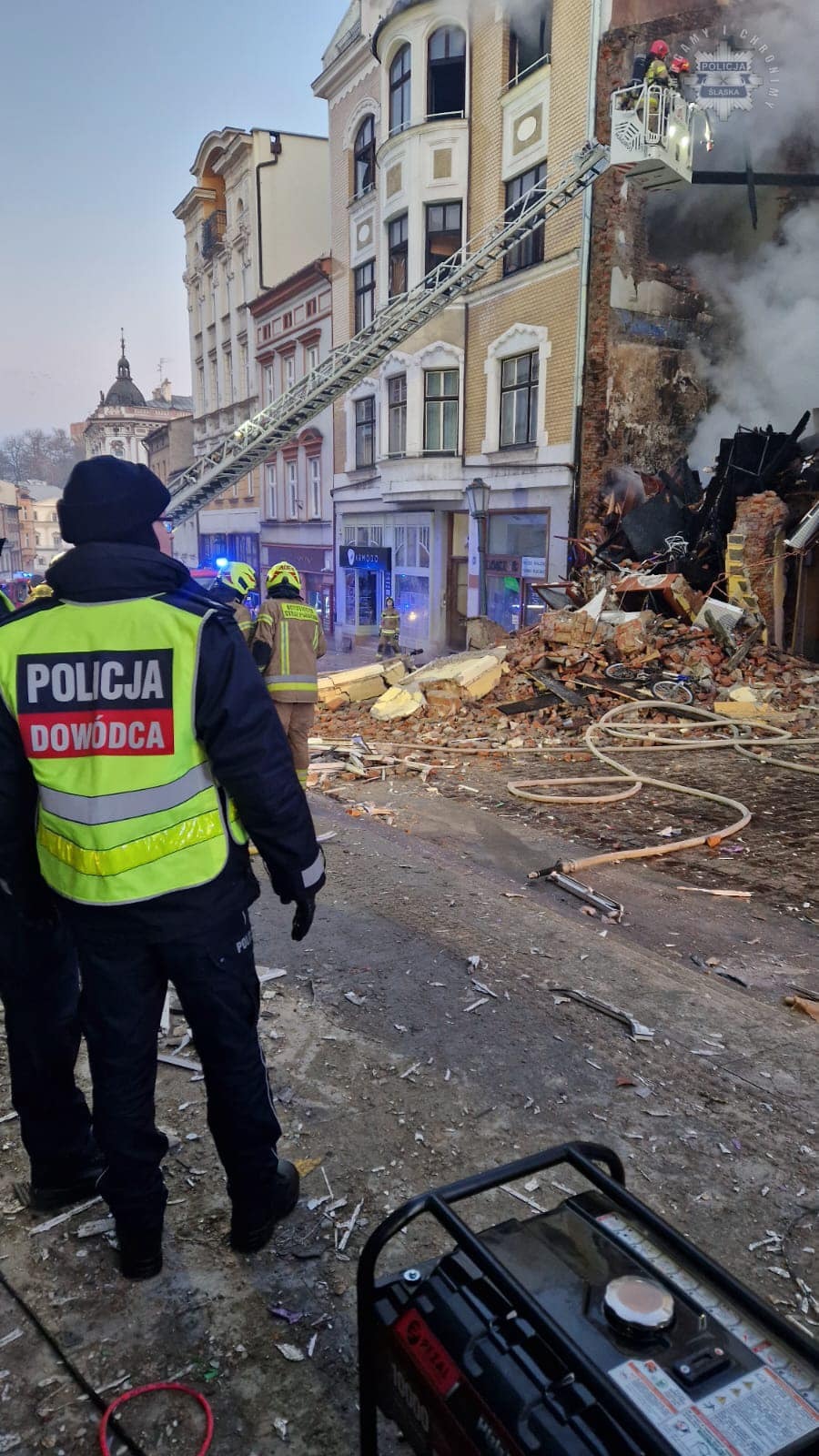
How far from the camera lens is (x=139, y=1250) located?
2.42 meters

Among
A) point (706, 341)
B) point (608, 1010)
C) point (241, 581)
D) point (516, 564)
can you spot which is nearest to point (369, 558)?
point (516, 564)

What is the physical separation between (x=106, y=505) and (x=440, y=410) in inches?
699

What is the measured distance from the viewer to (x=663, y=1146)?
3.02m

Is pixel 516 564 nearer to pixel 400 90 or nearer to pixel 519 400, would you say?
pixel 519 400

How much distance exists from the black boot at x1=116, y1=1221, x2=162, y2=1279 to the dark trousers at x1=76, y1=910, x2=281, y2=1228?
0.03 metres

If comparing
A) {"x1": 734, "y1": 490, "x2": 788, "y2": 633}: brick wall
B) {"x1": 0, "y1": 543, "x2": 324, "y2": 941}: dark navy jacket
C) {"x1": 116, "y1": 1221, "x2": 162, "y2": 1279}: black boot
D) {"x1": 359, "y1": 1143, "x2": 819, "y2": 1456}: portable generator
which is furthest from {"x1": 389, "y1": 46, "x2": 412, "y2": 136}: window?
{"x1": 359, "y1": 1143, "x2": 819, "y2": 1456}: portable generator

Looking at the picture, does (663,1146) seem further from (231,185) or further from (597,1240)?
(231,185)

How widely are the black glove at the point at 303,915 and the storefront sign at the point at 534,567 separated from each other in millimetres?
14144

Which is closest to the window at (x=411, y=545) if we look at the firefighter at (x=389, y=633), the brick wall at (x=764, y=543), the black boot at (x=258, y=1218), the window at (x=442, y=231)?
the firefighter at (x=389, y=633)

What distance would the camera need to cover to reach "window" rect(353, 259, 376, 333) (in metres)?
20.9

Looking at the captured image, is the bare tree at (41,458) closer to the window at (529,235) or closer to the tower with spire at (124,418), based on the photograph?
the tower with spire at (124,418)

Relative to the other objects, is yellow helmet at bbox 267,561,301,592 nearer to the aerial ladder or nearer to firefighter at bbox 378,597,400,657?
the aerial ladder

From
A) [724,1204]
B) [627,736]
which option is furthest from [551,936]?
[627,736]

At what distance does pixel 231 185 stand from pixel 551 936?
32.0 meters
